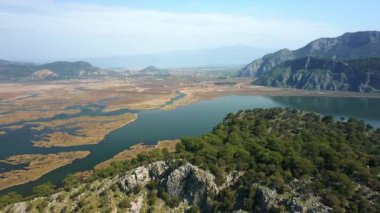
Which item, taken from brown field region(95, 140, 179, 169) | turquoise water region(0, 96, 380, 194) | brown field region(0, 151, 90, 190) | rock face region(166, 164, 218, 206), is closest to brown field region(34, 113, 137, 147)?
turquoise water region(0, 96, 380, 194)

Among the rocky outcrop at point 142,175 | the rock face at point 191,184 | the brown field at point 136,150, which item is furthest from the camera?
the brown field at point 136,150

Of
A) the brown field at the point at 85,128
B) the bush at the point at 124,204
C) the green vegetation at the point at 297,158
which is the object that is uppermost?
the green vegetation at the point at 297,158

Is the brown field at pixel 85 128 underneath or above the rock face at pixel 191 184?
underneath

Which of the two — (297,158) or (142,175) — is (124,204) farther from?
(297,158)

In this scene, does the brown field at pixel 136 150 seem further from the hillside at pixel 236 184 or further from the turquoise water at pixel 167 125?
the hillside at pixel 236 184

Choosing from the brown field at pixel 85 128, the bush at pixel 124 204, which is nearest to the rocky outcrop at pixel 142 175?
the bush at pixel 124 204

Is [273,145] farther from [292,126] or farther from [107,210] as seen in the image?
[107,210]
